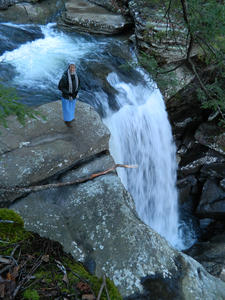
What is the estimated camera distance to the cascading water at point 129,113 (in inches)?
339

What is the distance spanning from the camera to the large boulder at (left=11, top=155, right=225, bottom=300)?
3391mm

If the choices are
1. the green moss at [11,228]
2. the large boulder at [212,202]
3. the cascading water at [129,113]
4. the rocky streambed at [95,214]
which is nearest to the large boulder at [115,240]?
the rocky streambed at [95,214]

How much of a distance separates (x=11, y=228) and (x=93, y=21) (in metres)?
12.7

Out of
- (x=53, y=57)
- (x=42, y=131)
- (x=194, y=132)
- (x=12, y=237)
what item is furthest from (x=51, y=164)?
(x=194, y=132)

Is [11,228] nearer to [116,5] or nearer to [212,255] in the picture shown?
[212,255]

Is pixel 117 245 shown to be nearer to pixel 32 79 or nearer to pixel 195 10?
pixel 195 10

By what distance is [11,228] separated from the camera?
8.61 feet

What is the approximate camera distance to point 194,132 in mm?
11258

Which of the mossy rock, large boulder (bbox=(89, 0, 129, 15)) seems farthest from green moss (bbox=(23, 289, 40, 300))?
large boulder (bbox=(89, 0, 129, 15))

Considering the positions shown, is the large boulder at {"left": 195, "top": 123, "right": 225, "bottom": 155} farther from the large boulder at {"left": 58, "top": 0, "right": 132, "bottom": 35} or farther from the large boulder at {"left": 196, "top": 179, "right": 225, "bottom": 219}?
the large boulder at {"left": 58, "top": 0, "right": 132, "bottom": 35}

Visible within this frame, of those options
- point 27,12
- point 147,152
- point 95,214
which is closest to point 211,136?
point 147,152

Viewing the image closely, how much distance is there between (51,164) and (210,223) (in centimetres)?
766

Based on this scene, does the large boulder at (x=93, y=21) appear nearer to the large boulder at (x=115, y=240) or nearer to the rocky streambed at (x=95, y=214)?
the rocky streambed at (x=95, y=214)

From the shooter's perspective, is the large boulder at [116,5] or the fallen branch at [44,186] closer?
the fallen branch at [44,186]
